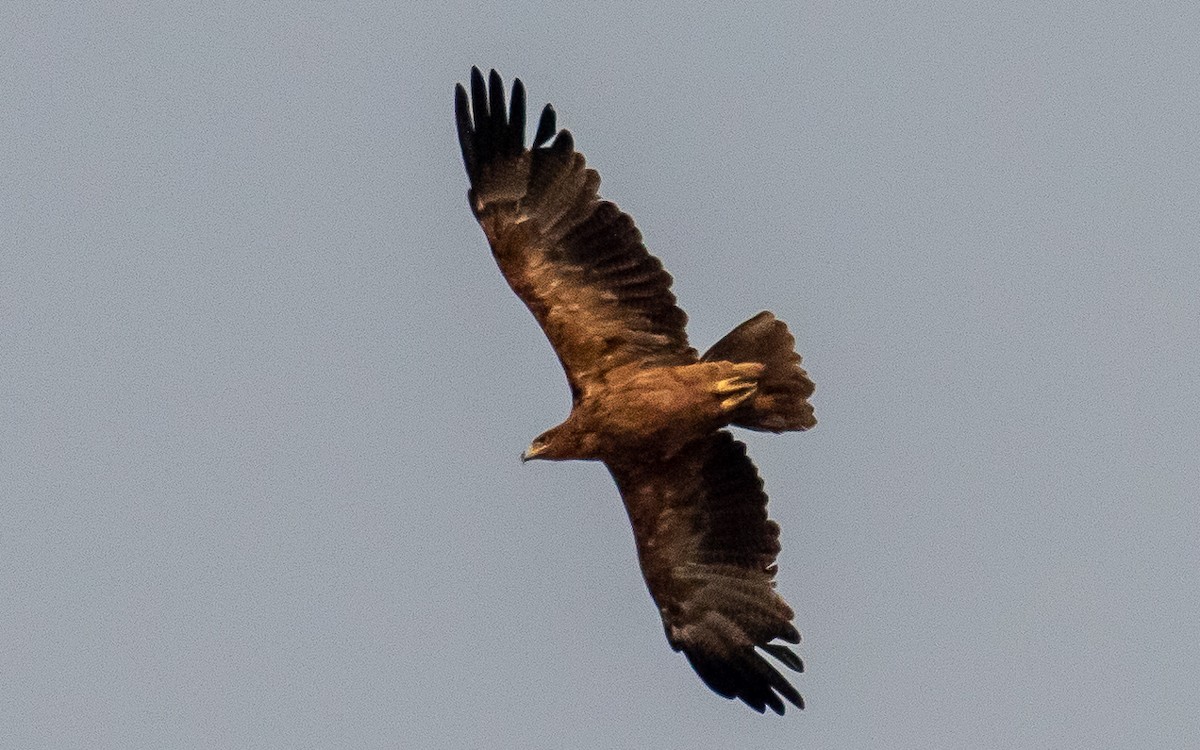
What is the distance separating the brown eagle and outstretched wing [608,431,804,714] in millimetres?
16

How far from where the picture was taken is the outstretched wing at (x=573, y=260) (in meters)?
14.9

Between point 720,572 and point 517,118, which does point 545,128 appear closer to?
point 517,118

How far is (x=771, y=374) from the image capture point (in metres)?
15.2

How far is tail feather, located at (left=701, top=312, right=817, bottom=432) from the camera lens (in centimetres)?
1514

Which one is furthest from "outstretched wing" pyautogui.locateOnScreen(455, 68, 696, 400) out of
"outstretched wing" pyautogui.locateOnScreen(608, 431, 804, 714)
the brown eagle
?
"outstretched wing" pyautogui.locateOnScreen(608, 431, 804, 714)

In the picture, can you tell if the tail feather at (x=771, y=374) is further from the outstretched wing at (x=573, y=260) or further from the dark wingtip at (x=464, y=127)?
the dark wingtip at (x=464, y=127)

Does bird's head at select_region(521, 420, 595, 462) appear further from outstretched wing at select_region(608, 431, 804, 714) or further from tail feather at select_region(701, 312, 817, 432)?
tail feather at select_region(701, 312, 817, 432)

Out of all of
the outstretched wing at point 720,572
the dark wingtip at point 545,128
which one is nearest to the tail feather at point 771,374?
the outstretched wing at point 720,572

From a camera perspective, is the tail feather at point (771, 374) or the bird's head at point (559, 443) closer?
the bird's head at point (559, 443)

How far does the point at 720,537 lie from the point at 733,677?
102cm

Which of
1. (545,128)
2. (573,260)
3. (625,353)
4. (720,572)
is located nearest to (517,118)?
(545,128)

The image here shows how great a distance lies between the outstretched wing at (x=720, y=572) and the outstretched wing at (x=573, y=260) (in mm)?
980

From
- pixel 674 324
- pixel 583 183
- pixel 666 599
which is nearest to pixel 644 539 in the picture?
pixel 666 599

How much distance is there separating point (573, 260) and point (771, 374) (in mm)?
1593
